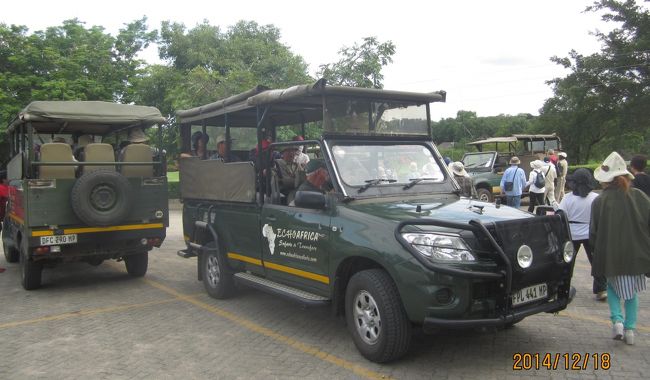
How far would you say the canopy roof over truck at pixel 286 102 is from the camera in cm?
544

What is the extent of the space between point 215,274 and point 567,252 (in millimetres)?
4453

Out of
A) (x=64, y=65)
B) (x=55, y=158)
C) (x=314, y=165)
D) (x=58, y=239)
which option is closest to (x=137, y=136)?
(x=55, y=158)

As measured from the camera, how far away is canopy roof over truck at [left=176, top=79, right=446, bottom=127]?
544 cm

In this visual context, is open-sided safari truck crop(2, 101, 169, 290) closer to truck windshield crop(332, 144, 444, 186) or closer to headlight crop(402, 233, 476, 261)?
truck windshield crop(332, 144, 444, 186)

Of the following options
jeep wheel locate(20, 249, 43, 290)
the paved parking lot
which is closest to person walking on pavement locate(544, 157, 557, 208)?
the paved parking lot

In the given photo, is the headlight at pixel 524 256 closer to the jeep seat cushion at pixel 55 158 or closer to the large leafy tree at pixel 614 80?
the jeep seat cushion at pixel 55 158

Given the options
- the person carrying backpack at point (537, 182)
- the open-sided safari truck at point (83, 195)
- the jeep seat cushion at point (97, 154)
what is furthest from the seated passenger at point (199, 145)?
the person carrying backpack at point (537, 182)

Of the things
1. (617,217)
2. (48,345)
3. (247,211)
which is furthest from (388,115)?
(48,345)

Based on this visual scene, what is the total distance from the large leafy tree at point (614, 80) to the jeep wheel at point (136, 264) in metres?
27.1

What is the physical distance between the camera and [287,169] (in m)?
6.27

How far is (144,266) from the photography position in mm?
8633

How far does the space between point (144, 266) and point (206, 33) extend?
27.0 m

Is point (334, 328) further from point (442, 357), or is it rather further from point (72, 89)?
point (72, 89)
